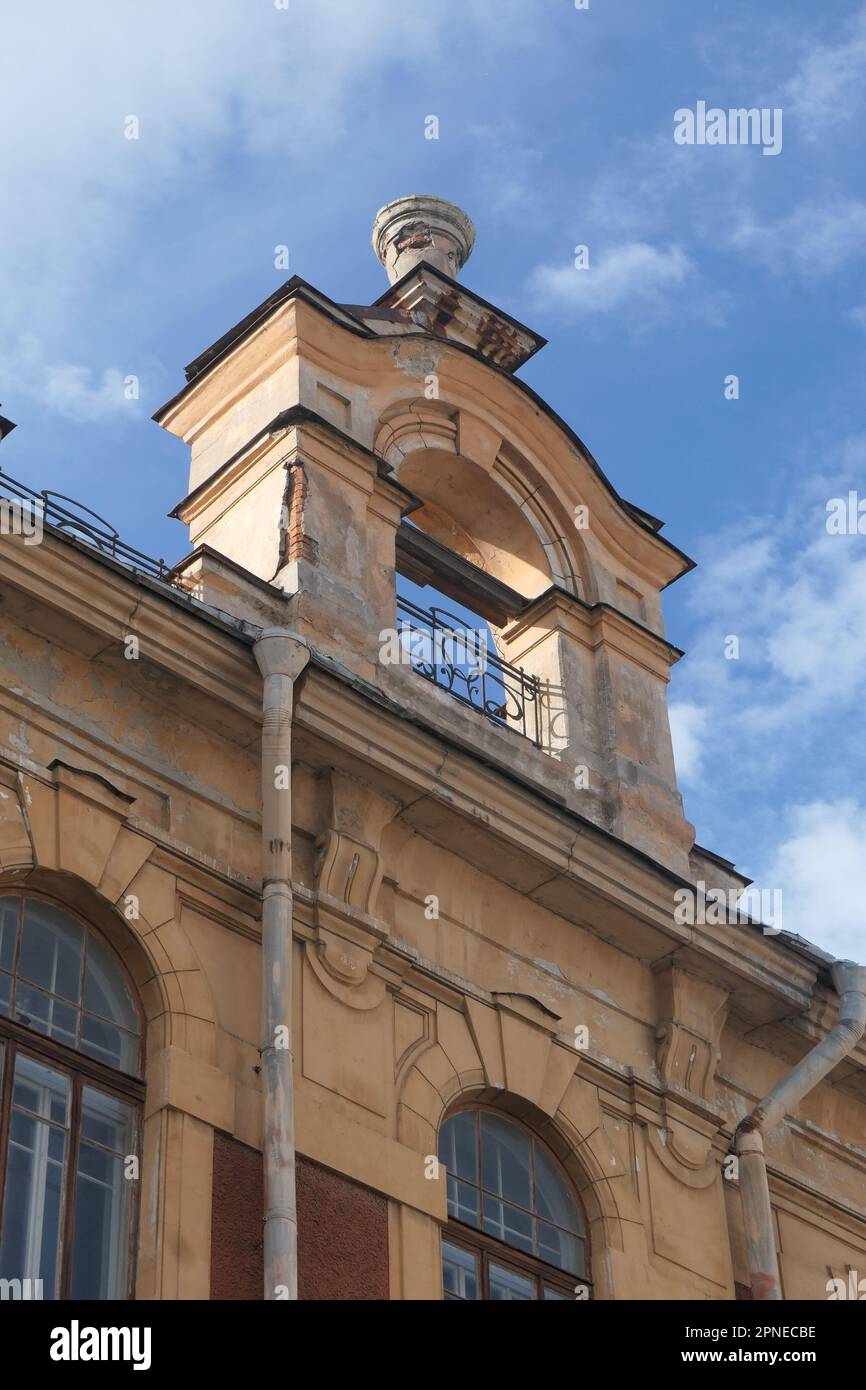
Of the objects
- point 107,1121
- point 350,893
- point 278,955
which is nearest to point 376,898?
point 350,893

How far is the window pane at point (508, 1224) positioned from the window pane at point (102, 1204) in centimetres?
194

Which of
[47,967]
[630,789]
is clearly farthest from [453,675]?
[47,967]

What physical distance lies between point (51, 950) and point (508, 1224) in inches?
99.9

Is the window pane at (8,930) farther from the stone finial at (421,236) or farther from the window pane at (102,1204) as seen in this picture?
the stone finial at (421,236)

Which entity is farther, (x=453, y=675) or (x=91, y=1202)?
(x=453, y=675)

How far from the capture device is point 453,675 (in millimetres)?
13383

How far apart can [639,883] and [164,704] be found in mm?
2654

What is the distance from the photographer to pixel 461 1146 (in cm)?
1177

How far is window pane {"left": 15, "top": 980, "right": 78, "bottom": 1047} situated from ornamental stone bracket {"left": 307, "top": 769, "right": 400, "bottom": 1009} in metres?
1.27

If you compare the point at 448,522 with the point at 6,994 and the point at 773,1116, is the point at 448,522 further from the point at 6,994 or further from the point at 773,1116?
the point at 6,994

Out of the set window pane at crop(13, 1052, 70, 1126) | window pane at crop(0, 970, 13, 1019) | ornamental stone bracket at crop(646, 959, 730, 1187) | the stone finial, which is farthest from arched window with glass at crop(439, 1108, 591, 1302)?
the stone finial

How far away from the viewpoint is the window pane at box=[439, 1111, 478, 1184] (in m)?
11.7

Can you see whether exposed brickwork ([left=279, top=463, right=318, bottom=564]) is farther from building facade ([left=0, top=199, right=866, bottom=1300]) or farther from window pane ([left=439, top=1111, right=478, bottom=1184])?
window pane ([left=439, top=1111, right=478, bottom=1184])
